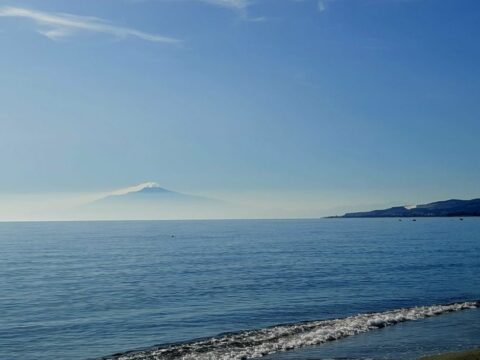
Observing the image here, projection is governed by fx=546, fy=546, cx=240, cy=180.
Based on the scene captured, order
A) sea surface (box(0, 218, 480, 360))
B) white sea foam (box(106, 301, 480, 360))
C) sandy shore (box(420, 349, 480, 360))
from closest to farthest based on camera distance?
sandy shore (box(420, 349, 480, 360)) < white sea foam (box(106, 301, 480, 360)) < sea surface (box(0, 218, 480, 360))

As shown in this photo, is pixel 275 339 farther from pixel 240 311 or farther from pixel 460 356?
pixel 460 356

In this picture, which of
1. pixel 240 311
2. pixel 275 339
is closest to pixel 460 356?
pixel 275 339

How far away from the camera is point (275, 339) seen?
3400 centimetres

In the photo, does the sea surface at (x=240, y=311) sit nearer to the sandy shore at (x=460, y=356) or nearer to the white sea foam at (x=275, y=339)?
the white sea foam at (x=275, y=339)

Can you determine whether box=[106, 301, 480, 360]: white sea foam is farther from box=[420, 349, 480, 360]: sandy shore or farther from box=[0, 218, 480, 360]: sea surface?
box=[420, 349, 480, 360]: sandy shore

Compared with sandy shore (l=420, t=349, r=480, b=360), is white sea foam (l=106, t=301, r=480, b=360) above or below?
below

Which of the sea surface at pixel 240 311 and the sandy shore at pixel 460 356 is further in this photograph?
the sea surface at pixel 240 311

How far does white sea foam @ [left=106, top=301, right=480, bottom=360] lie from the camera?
30.8 meters

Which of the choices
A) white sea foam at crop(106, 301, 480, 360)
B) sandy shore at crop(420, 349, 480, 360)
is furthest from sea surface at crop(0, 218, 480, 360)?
sandy shore at crop(420, 349, 480, 360)

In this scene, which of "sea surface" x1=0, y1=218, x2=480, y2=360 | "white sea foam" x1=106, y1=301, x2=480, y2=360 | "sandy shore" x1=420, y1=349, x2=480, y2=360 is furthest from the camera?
"sea surface" x1=0, y1=218, x2=480, y2=360

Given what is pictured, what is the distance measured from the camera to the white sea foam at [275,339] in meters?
30.8

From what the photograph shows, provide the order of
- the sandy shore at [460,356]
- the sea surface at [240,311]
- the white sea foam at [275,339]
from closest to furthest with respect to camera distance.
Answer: the sandy shore at [460,356]
the white sea foam at [275,339]
the sea surface at [240,311]

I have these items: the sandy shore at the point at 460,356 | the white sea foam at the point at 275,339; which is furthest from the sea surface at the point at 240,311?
the sandy shore at the point at 460,356

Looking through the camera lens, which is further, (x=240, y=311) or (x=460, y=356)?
(x=240, y=311)
